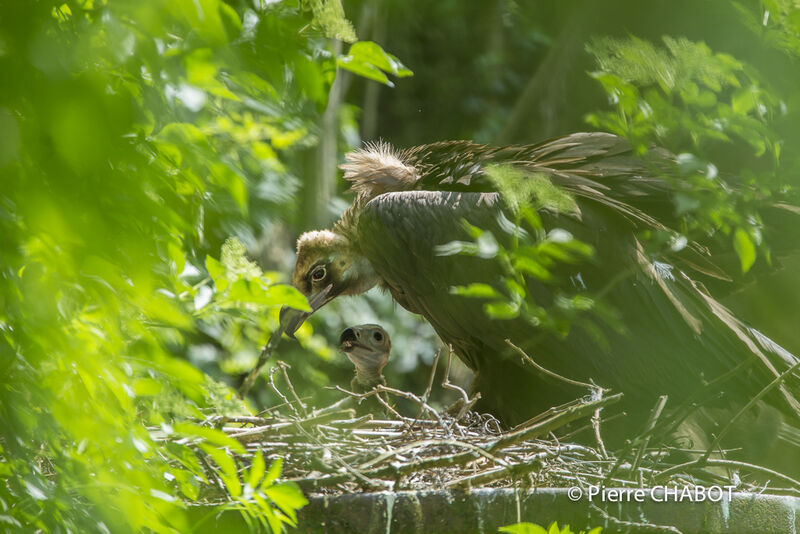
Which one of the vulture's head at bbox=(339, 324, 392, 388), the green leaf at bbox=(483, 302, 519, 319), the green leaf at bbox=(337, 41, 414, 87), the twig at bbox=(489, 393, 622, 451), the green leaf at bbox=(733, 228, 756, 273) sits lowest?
the vulture's head at bbox=(339, 324, 392, 388)

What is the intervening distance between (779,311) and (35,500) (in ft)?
11.6

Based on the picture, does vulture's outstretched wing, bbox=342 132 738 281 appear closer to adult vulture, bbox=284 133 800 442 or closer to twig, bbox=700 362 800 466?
adult vulture, bbox=284 133 800 442

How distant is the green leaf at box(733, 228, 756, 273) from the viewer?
4.28 feet

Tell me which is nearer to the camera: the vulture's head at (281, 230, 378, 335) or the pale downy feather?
the pale downy feather

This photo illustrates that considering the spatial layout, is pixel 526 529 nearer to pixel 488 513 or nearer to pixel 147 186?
pixel 488 513

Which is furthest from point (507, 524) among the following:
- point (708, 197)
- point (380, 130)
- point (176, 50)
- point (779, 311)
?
point (380, 130)

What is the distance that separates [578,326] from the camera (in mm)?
2965

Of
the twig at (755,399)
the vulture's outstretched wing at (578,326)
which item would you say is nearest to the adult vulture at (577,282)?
the vulture's outstretched wing at (578,326)

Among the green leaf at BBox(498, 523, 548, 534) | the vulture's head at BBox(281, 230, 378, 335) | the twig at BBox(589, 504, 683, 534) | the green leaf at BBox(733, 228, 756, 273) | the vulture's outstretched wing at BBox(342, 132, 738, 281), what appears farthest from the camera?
the vulture's head at BBox(281, 230, 378, 335)

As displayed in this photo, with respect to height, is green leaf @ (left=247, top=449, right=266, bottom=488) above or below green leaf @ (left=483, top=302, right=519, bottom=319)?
below

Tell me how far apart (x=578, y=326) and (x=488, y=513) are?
1.32 meters

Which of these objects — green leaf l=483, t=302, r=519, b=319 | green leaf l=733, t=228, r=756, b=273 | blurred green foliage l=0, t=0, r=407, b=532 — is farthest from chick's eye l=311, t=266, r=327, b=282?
green leaf l=733, t=228, r=756, b=273

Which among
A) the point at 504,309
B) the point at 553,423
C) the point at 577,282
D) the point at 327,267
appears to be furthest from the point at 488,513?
the point at 327,267

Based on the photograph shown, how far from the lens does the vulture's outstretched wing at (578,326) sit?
108 inches
